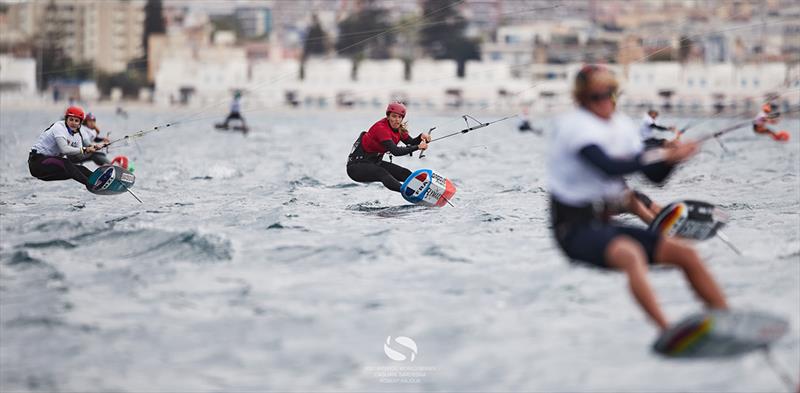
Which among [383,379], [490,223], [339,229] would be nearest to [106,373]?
[383,379]

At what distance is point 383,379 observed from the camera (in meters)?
7.55

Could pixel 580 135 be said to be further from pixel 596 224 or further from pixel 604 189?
pixel 596 224

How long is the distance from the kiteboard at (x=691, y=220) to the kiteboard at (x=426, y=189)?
249 inches

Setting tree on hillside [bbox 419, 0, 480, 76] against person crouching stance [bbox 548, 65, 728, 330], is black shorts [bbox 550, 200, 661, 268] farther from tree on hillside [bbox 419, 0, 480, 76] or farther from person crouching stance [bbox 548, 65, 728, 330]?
tree on hillside [bbox 419, 0, 480, 76]

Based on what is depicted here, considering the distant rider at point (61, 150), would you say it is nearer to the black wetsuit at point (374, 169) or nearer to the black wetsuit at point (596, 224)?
the black wetsuit at point (374, 169)

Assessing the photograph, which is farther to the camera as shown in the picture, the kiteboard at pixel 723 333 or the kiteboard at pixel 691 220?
the kiteboard at pixel 691 220

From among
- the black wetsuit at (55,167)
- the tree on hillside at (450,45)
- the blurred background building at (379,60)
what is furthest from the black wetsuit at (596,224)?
the tree on hillside at (450,45)

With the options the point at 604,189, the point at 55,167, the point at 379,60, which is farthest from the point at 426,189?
the point at 379,60

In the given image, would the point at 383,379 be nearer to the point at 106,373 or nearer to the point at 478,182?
the point at 106,373

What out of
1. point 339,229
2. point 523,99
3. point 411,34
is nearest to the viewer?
point 339,229

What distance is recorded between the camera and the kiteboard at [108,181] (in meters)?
18.2

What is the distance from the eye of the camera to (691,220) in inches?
412

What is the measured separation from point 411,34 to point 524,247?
14825 cm

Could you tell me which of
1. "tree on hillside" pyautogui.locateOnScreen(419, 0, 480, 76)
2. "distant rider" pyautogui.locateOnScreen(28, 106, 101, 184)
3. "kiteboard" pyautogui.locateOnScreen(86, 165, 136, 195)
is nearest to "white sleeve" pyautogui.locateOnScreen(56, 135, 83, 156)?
"distant rider" pyautogui.locateOnScreen(28, 106, 101, 184)
